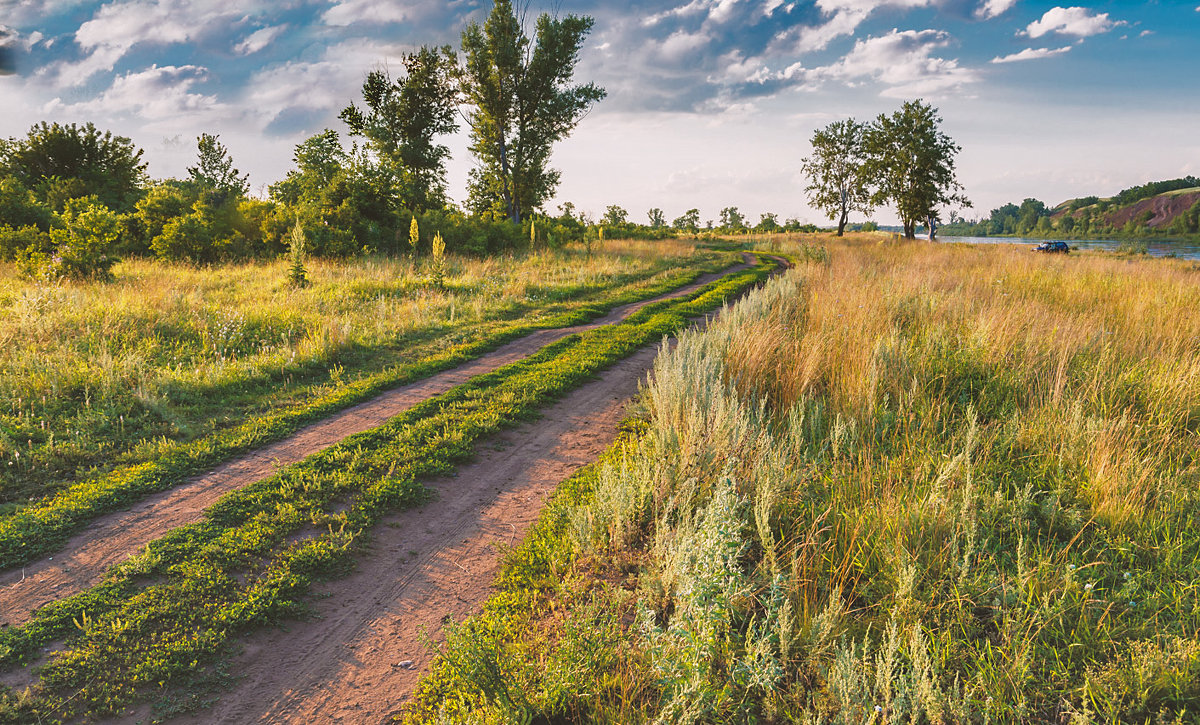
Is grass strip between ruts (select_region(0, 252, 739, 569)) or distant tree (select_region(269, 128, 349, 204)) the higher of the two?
distant tree (select_region(269, 128, 349, 204))

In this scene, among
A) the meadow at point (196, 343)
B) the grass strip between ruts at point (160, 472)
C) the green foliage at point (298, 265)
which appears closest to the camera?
the grass strip between ruts at point (160, 472)

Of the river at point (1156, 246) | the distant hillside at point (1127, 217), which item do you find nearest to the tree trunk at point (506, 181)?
the river at point (1156, 246)

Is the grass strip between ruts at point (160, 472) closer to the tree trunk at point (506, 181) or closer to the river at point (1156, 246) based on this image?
the tree trunk at point (506, 181)

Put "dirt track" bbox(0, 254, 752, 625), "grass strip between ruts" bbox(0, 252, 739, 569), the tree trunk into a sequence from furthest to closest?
the tree trunk → "grass strip between ruts" bbox(0, 252, 739, 569) → "dirt track" bbox(0, 254, 752, 625)

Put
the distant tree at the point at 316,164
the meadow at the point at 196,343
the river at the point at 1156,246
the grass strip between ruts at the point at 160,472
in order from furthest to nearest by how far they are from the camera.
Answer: the river at the point at 1156,246
the distant tree at the point at 316,164
the meadow at the point at 196,343
the grass strip between ruts at the point at 160,472

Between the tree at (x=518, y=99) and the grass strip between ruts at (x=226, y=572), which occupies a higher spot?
the tree at (x=518, y=99)

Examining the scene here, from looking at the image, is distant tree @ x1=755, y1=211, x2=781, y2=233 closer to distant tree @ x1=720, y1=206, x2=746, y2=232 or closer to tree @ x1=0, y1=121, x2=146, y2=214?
distant tree @ x1=720, y1=206, x2=746, y2=232

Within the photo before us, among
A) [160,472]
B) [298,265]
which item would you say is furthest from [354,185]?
[160,472]

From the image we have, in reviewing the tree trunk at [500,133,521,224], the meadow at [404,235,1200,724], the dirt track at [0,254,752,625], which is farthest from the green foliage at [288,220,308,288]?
the tree trunk at [500,133,521,224]

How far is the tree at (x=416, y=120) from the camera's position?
91.2 ft

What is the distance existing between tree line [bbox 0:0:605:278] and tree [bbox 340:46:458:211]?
8cm

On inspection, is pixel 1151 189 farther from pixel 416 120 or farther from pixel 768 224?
pixel 416 120

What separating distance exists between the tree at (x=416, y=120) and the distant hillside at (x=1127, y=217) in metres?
84.6

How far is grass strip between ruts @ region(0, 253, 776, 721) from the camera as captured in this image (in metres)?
2.92
